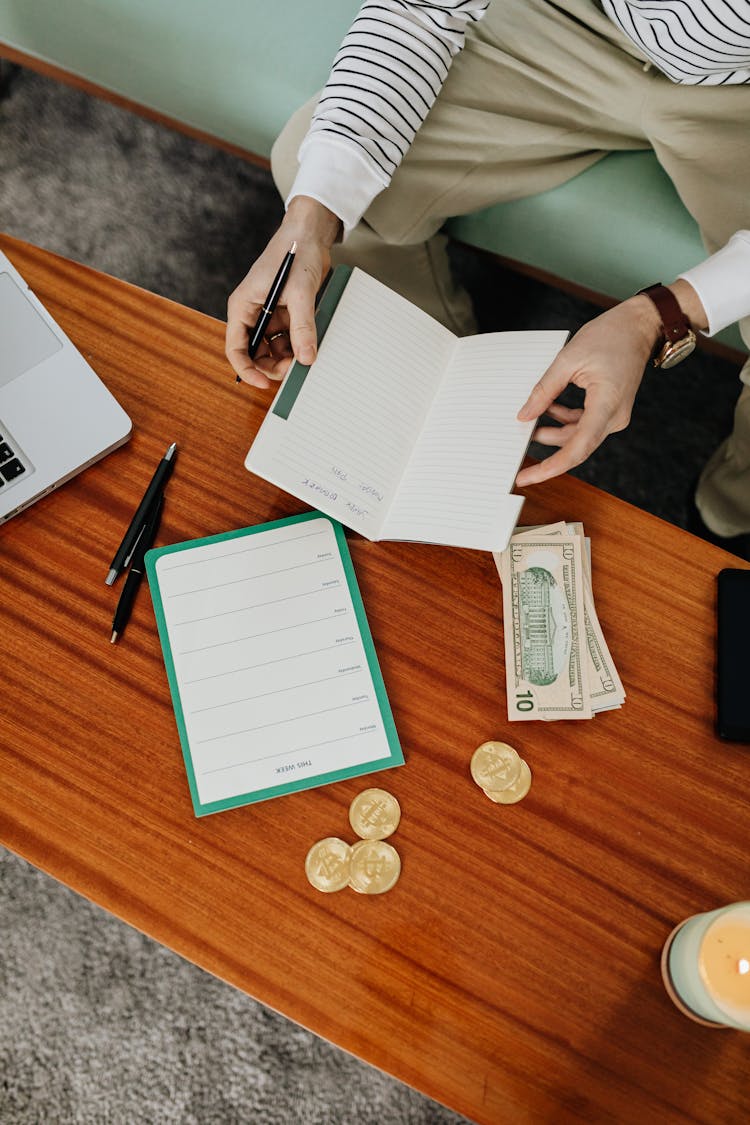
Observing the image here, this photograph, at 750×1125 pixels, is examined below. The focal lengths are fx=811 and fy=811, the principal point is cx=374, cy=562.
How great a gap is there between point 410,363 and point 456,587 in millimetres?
221

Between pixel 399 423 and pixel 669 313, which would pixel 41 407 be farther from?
pixel 669 313

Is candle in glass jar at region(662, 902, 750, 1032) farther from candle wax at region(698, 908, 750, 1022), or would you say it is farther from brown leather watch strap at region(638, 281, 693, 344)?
brown leather watch strap at region(638, 281, 693, 344)

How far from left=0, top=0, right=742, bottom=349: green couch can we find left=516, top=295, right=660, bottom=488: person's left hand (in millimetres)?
312

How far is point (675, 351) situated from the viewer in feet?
2.84

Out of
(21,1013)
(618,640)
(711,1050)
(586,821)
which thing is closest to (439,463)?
(618,640)

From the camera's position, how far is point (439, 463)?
742 millimetres

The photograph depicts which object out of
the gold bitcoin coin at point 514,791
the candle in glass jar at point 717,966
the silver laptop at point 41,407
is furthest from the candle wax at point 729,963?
the silver laptop at point 41,407

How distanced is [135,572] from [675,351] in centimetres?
60

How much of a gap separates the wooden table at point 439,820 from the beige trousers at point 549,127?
467mm

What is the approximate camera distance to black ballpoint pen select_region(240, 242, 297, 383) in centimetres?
78

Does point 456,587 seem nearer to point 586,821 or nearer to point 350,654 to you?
point 350,654

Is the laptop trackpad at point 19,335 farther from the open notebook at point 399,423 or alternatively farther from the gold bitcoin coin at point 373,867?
the gold bitcoin coin at point 373,867

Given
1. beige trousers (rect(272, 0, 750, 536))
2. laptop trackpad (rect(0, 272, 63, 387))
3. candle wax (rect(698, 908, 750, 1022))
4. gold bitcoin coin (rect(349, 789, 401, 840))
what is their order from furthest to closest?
beige trousers (rect(272, 0, 750, 536)) → laptop trackpad (rect(0, 272, 63, 387)) → gold bitcoin coin (rect(349, 789, 401, 840)) → candle wax (rect(698, 908, 750, 1022))

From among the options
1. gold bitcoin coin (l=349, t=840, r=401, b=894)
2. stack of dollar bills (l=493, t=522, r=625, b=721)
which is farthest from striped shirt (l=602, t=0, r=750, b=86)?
gold bitcoin coin (l=349, t=840, r=401, b=894)
